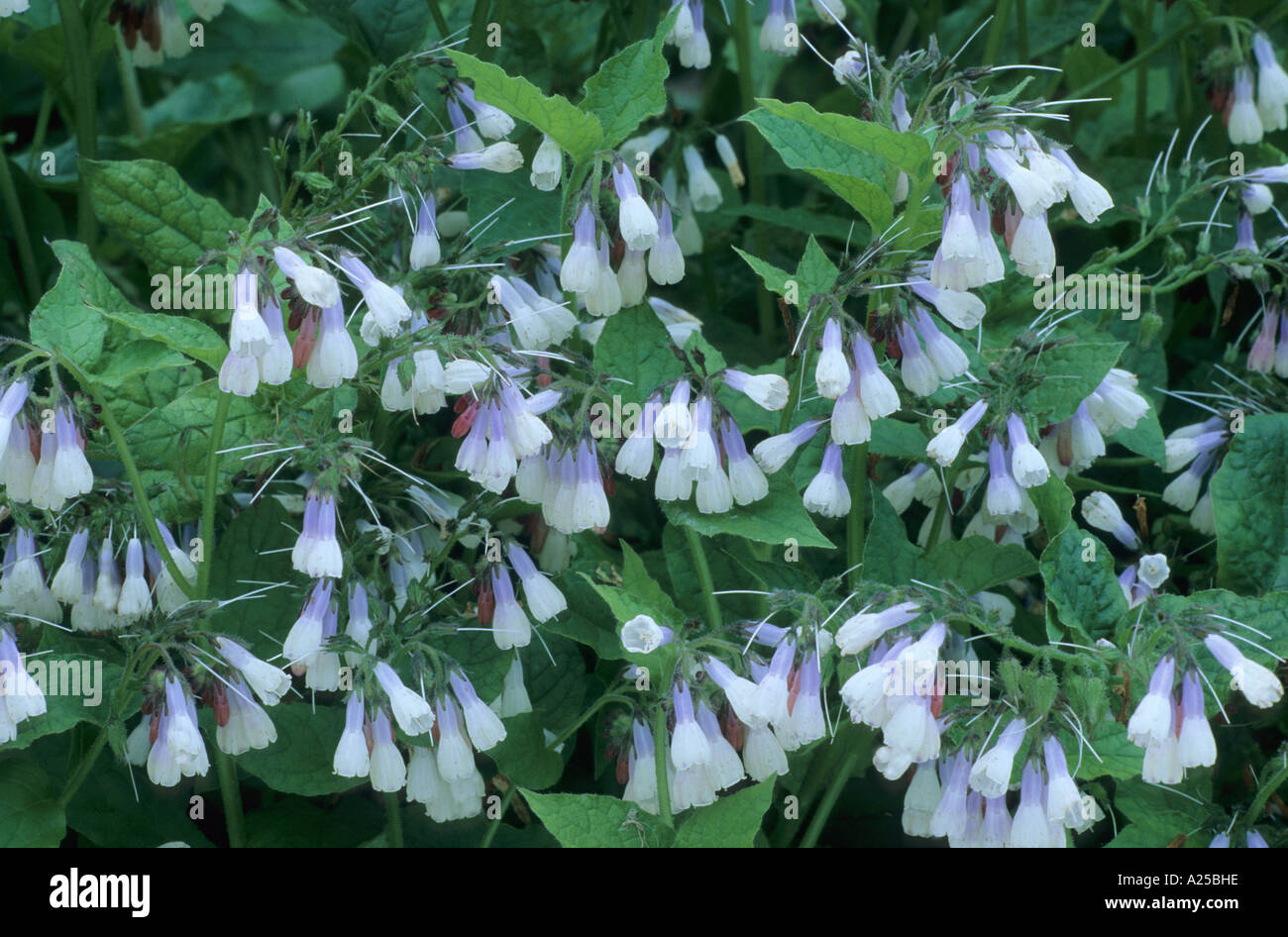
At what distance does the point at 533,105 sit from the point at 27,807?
88 cm

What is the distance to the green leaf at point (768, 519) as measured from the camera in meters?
1.34

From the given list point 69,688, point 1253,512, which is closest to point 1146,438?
point 1253,512

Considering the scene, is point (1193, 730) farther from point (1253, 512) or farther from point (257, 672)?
point (257, 672)

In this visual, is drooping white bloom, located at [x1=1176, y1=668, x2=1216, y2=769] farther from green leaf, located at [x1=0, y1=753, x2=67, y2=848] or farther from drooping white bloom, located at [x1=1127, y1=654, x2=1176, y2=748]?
green leaf, located at [x1=0, y1=753, x2=67, y2=848]

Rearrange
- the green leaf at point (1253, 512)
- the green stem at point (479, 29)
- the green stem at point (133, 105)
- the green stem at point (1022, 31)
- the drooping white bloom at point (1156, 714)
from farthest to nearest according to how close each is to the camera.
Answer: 1. the green stem at point (133, 105)
2. the green stem at point (1022, 31)
3. the green stem at point (479, 29)
4. the green leaf at point (1253, 512)
5. the drooping white bloom at point (1156, 714)

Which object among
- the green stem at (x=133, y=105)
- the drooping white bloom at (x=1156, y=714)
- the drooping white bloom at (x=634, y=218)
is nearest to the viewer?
the drooping white bloom at (x=1156, y=714)

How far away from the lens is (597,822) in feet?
4.33

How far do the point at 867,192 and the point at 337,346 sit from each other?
1.75ft

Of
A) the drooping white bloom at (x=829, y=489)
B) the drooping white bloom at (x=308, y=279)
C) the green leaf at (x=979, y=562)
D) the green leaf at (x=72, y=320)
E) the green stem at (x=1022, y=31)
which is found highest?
the green stem at (x=1022, y=31)

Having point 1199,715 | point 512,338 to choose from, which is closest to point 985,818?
point 1199,715

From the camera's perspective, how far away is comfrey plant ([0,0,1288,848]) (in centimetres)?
128

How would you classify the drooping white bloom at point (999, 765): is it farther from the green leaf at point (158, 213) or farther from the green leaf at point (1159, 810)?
the green leaf at point (158, 213)

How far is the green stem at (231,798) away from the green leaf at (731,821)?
51 cm

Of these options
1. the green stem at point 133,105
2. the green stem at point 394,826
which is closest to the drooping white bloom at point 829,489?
the green stem at point 394,826
